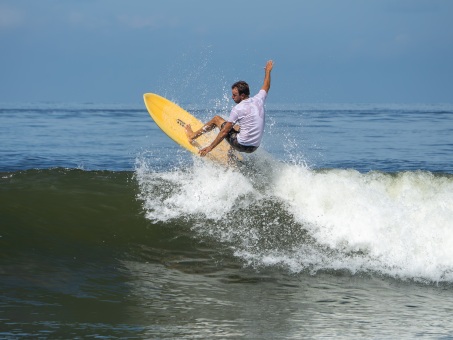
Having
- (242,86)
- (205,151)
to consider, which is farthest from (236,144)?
(242,86)

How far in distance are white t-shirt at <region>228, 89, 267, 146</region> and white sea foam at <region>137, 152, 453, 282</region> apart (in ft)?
3.28

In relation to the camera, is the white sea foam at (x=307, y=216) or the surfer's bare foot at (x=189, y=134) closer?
the white sea foam at (x=307, y=216)

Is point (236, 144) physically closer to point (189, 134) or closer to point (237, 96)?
point (237, 96)

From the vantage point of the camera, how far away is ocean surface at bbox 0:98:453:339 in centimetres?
655

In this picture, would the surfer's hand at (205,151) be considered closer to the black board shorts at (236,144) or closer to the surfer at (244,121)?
the surfer at (244,121)

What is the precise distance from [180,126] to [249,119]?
2624 mm

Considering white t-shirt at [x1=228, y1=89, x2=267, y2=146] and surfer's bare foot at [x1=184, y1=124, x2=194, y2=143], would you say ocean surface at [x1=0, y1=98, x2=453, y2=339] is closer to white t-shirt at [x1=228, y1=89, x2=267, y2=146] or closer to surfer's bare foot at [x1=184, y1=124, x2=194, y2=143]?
surfer's bare foot at [x1=184, y1=124, x2=194, y2=143]

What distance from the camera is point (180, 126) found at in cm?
1251

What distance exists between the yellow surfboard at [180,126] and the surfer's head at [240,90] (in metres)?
1.14

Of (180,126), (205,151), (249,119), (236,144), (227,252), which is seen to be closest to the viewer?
(227,252)

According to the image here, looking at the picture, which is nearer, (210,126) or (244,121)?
(244,121)

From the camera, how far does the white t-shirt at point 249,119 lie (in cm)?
1010

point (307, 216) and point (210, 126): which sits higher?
point (210, 126)

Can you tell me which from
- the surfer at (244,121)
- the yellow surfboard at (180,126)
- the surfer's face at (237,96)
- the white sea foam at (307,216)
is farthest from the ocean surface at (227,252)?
the surfer's face at (237,96)
